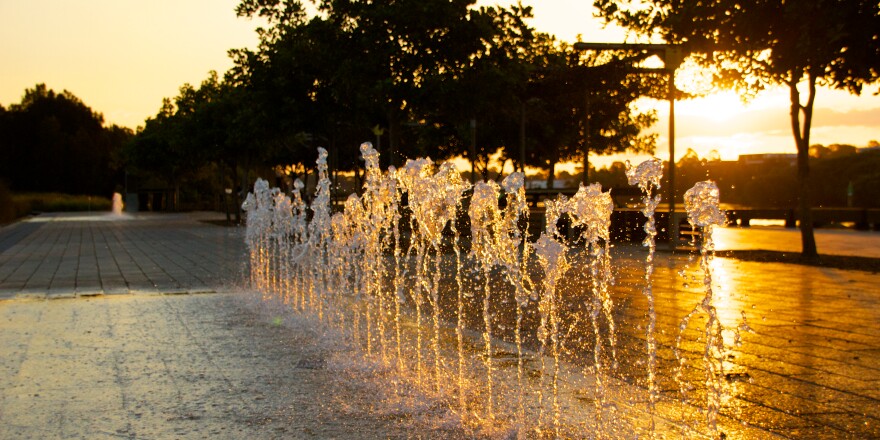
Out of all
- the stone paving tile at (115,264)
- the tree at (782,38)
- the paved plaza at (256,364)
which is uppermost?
the tree at (782,38)

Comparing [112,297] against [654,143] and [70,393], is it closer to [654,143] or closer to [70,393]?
[70,393]

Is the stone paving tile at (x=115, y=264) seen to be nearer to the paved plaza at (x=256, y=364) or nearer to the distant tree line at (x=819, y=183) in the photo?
the paved plaza at (x=256, y=364)

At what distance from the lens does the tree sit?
11672 millimetres

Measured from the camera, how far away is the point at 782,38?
41.3 feet

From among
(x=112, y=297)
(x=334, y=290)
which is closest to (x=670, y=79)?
(x=334, y=290)

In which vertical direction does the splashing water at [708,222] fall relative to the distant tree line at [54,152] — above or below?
below

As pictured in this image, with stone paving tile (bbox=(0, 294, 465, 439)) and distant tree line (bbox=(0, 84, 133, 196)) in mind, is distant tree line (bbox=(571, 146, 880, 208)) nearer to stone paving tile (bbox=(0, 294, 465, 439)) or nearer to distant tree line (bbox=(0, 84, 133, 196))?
stone paving tile (bbox=(0, 294, 465, 439))

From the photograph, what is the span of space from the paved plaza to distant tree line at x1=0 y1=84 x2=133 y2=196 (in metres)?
78.9

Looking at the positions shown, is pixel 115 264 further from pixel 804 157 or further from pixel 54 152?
pixel 54 152

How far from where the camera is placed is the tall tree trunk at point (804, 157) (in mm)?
16062

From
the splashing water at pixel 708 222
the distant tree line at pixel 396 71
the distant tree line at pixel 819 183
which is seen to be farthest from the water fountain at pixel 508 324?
the distant tree line at pixel 819 183

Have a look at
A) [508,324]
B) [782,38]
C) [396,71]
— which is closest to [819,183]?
[396,71]

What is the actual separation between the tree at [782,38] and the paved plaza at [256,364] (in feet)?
10.4

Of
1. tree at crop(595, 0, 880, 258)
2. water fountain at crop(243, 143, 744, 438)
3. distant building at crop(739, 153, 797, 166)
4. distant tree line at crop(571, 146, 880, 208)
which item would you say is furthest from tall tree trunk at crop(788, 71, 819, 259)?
distant building at crop(739, 153, 797, 166)
